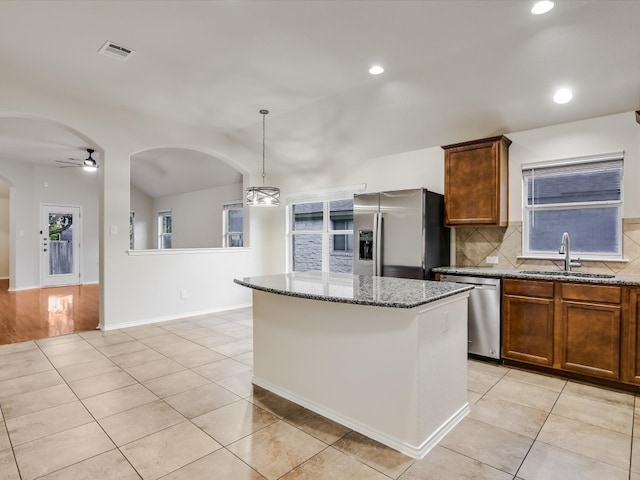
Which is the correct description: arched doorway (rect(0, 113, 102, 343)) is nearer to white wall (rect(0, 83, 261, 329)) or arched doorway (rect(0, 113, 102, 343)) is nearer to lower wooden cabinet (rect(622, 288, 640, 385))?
white wall (rect(0, 83, 261, 329))

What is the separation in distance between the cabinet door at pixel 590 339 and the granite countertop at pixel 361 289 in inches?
51.3

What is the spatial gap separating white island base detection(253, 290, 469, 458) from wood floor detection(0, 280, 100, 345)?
11.8 ft

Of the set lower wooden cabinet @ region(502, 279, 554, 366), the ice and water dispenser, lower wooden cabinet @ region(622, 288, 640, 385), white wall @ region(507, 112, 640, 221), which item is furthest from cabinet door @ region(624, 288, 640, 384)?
the ice and water dispenser

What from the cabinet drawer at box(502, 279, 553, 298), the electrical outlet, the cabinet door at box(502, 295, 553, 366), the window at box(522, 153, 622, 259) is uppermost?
the window at box(522, 153, 622, 259)

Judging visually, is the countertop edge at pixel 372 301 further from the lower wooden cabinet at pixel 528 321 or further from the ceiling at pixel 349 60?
the ceiling at pixel 349 60

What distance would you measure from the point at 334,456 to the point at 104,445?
1.40m

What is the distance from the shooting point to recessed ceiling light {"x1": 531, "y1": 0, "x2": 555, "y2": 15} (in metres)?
2.49

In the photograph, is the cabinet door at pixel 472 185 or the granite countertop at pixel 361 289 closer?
the granite countertop at pixel 361 289

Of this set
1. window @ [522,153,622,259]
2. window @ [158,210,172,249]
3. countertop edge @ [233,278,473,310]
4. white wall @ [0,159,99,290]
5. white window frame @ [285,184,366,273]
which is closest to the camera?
countertop edge @ [233,278,473,310]

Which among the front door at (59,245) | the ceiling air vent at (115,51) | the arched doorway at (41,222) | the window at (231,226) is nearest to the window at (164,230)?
the arched doorway at (41,222)

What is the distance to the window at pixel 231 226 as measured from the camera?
8039 millimetres

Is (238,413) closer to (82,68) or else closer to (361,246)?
(361,246)

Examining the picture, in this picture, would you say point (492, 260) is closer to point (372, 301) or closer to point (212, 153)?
point (372, 301)

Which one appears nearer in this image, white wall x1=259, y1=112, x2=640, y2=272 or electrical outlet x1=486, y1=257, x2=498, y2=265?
white wall x1=259, y1=112, x2=640, y2=272
